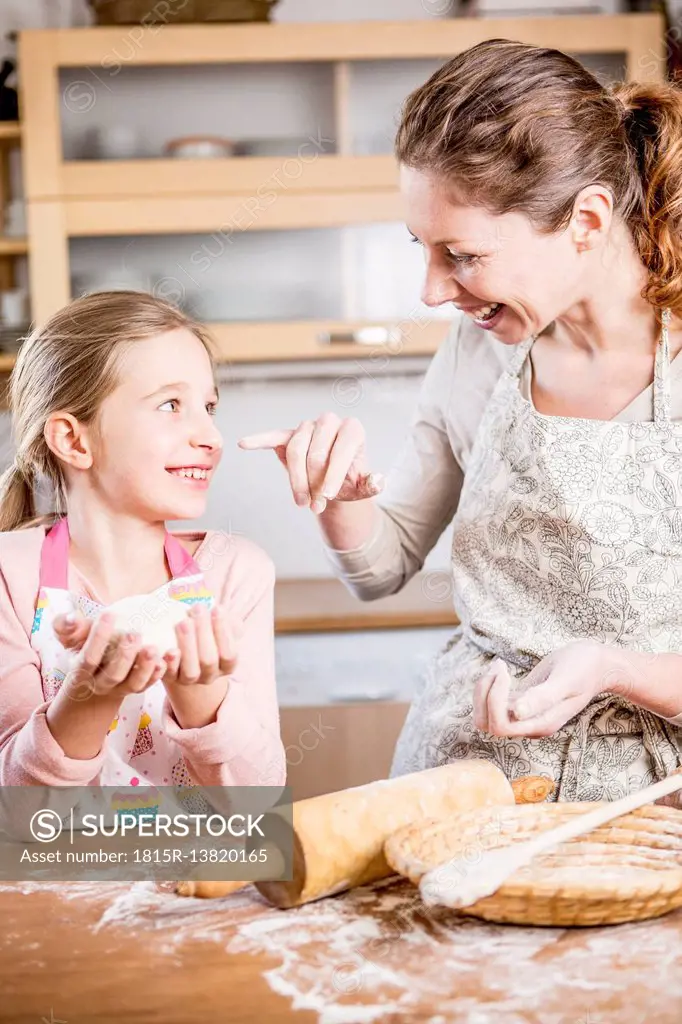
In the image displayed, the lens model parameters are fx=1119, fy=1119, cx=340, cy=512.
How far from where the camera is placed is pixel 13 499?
1234 mm

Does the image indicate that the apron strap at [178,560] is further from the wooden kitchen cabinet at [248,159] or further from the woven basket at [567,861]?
the wooden kitchen cabinet at [248,159]

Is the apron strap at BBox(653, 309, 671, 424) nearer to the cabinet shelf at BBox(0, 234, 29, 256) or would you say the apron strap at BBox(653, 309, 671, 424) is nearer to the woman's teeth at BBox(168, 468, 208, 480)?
the woman's teeth at BBox(168, 468, 208, 480)

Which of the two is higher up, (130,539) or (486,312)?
(486,312)

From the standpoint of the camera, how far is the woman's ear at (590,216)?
Result: 1118mm

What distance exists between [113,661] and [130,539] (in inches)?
14.1

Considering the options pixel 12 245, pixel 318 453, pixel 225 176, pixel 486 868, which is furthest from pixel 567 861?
pixel 12 245

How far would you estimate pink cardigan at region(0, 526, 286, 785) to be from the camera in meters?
0.94

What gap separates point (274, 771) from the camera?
108 centimetres

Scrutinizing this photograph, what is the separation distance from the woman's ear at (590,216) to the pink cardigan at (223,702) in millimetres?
474

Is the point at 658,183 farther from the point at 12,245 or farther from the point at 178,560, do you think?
the point at 12,245

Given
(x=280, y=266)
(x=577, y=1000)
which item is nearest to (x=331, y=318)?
(x=280, y=266)

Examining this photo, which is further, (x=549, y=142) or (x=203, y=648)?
(x=549, y=142)

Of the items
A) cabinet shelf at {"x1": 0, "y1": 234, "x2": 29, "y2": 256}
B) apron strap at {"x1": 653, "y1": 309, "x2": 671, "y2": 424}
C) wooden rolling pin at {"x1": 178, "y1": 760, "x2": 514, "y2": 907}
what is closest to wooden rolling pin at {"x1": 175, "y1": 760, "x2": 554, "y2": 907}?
wooden rolling pin at {"x1": 178, "y1": 760, "x2": 514, "y2": 907}

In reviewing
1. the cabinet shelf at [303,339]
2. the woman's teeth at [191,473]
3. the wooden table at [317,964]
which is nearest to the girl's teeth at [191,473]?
the woman's teeth at [191,473]
